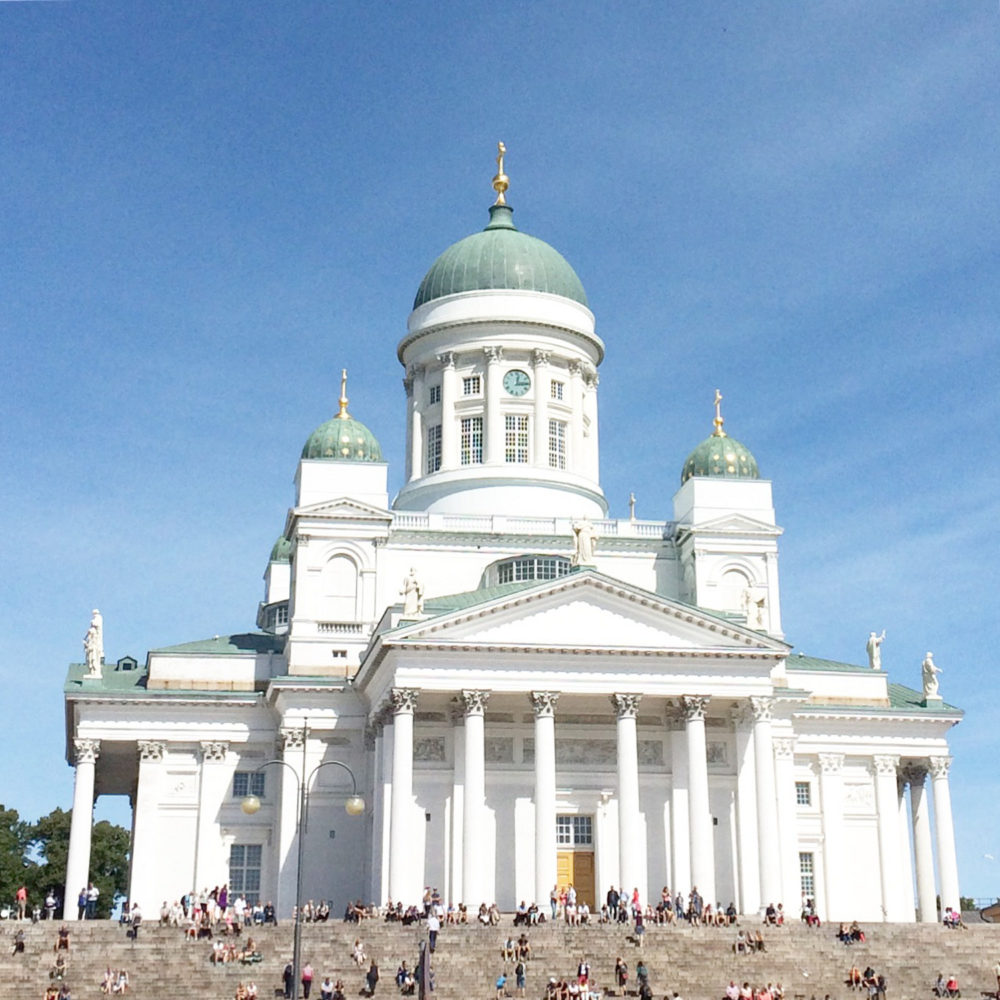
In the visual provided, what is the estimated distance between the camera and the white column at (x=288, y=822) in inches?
Answer: 2275

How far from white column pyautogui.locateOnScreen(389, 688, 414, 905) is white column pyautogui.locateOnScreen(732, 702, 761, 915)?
1086 cm

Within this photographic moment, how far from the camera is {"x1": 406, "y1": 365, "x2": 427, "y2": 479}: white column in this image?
71250mm

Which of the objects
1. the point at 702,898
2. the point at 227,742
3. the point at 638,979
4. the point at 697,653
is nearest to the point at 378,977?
the point at 638,979

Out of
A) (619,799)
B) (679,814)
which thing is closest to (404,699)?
(619,799)

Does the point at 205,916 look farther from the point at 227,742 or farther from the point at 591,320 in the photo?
the point at 591,320

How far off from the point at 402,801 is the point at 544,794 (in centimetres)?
455

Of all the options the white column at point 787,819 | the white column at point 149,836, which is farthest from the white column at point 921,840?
the white column at point 149,836

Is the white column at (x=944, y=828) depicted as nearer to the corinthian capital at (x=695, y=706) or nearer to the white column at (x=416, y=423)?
the corinthian capital at (x=695, y=706)

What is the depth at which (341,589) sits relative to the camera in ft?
206

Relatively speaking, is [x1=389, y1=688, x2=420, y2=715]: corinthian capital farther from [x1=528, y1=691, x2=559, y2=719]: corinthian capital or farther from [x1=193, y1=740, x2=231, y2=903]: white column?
[x1=193, y1=740, x2=231, y2=903]: white column

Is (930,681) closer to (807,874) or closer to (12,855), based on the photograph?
(807,874)

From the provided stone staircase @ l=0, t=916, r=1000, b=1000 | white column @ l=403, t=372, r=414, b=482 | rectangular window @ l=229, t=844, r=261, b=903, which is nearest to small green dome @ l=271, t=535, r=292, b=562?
white column @ l=403, t=372, r=414, b=482

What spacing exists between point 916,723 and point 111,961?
35606 mm

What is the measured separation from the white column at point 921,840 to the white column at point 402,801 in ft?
78.6
